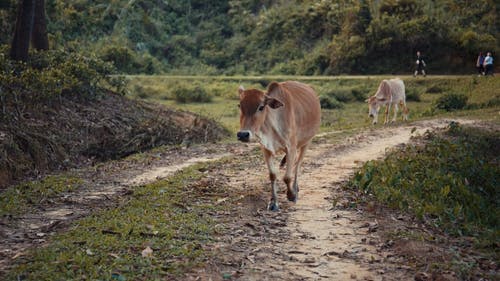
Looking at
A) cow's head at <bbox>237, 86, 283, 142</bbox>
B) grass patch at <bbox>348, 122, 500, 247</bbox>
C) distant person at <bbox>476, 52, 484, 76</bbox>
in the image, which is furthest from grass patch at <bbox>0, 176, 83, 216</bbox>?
distant person at <bbox>476, 52, 484, 76</bbox>

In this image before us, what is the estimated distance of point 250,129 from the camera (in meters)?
8.18

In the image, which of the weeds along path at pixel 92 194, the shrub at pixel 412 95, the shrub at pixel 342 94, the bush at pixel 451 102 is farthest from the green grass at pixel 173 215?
the shrub at pixel 412 95

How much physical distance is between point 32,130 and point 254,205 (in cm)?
629

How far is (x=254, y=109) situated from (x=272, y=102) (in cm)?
32

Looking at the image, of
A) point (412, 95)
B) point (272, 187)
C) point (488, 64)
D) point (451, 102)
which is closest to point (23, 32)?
point (272, 187)

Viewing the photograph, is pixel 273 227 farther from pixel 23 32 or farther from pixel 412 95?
pixel 412 95

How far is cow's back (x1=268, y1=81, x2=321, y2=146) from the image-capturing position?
8.99 metres

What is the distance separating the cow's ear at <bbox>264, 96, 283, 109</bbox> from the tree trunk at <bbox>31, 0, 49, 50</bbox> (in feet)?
35.7

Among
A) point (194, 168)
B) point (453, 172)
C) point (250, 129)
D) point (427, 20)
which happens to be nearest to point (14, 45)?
point (194, 168)

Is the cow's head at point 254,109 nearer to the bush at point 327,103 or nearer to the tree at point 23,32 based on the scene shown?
the tree at point 23,32

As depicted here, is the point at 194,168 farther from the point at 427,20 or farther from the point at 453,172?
the point at 427,20

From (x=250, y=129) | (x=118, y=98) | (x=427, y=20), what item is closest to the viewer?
(x=250, y=129)

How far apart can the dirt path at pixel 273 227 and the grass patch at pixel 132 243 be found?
305mm

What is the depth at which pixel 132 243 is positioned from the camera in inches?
250
